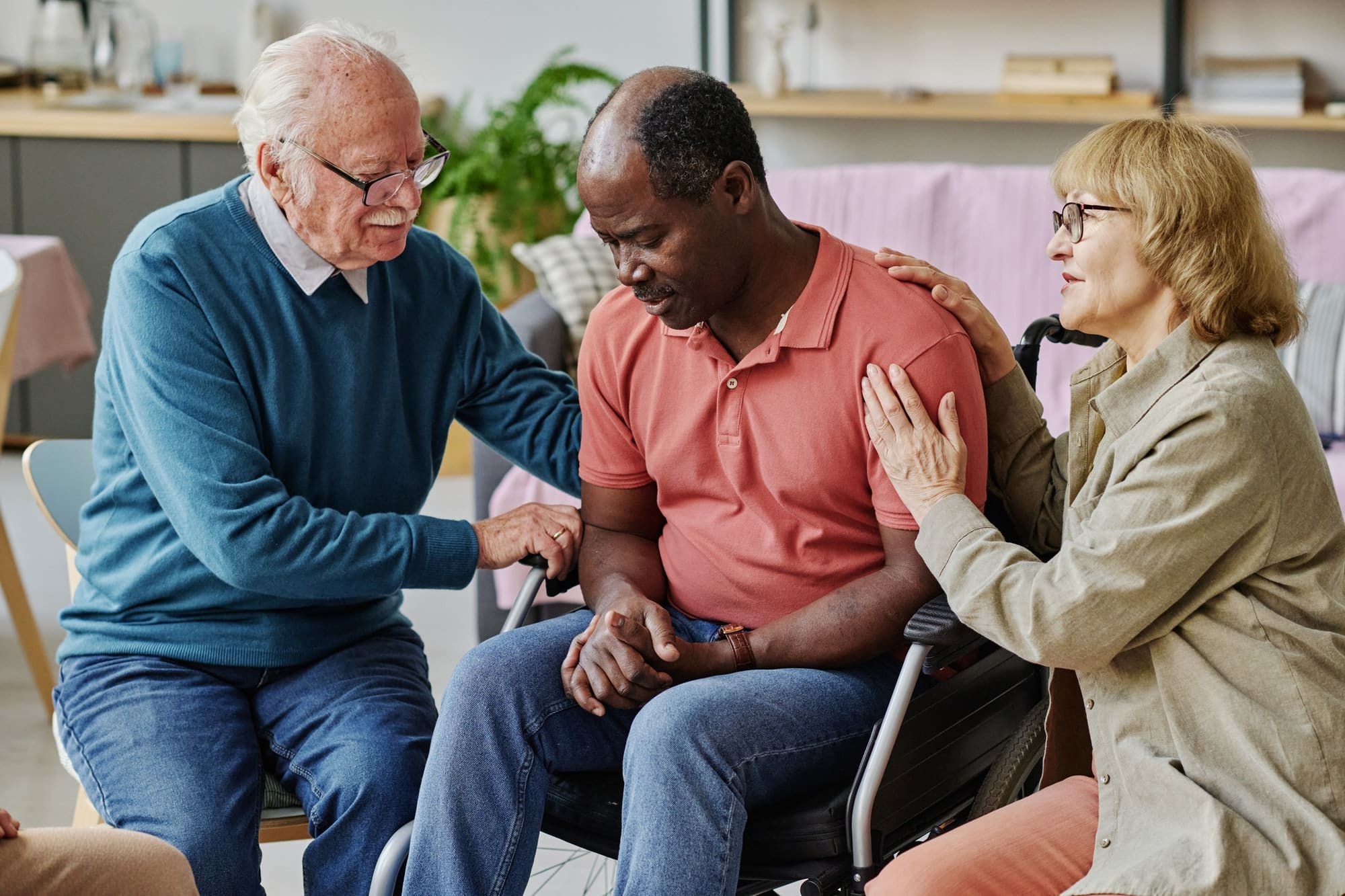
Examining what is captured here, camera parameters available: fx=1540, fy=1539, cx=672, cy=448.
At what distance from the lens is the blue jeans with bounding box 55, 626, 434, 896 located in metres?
1.68

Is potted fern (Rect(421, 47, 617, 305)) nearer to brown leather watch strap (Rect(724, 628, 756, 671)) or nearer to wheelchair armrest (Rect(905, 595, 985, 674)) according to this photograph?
brown leather watch strap (Rect(724, 628, 756, 671))

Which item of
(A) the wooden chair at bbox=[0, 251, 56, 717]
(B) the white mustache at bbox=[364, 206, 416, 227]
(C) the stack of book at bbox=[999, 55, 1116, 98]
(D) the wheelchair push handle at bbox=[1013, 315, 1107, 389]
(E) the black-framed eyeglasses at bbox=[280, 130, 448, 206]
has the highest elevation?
(C) the stack of book at bbox=[999, 55, 1116, 98]

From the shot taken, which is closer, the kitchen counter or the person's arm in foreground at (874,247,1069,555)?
the person's arm in foreground at (874,247,1069,555)

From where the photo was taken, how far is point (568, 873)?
250 cm

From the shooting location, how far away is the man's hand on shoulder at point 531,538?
1.92 m

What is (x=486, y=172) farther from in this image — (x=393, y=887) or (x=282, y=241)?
(x=393, y=887)

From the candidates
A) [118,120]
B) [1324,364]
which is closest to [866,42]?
[1324,364]

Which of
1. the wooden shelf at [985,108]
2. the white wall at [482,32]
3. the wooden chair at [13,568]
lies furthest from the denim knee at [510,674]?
the white wall at [482,32]

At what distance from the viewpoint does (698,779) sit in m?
1.56

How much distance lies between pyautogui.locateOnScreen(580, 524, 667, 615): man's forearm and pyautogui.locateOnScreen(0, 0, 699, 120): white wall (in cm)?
295

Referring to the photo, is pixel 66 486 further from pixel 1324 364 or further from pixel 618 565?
pixel 1324 364

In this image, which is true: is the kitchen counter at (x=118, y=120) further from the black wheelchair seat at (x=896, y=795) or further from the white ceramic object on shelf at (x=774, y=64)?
the black wheelchair seat at (x=896, y=795)

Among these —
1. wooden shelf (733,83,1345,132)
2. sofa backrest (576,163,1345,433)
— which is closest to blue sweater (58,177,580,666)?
sofa backrest (576,163,1345,433)

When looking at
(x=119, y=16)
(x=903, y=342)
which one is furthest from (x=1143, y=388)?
(x=119, y=16)
